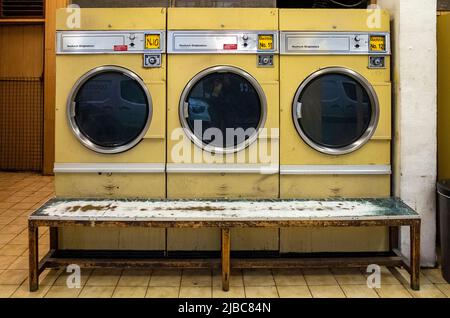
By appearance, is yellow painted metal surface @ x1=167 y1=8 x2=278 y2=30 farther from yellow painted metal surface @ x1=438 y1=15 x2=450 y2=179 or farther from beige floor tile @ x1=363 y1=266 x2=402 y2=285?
beige floor tile @ x1=363 y1=266 x2=402 y2=285

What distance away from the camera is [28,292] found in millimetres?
3082

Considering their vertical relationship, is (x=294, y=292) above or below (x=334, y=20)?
below

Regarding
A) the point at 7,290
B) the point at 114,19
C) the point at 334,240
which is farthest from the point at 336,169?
the point at 7,290

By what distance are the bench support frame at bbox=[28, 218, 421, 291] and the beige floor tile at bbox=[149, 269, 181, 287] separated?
0.14 m

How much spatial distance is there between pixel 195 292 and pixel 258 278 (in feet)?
1.65

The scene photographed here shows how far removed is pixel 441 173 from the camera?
379 centimetres

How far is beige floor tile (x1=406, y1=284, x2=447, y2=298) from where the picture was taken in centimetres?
307

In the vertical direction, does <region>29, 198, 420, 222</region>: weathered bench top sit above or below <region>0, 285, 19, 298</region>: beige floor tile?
above

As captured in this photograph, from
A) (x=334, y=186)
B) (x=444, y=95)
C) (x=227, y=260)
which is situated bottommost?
(x=227, y=260)

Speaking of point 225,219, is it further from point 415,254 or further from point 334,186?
point 415,254

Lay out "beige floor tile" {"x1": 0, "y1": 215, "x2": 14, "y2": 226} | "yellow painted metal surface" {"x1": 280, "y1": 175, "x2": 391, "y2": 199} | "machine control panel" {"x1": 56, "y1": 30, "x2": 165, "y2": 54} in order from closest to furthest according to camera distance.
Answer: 1. "machine control panel" {"x1": 56, "y1": 30, "x2": 165, "y2": 54}
2. "yellow painted metal surface" {"x1": 280, "y1": 175, "x2": 391, "y2": 199}
3. "beige floor tile" {"x1": 0, "y1": 215, "x2": 14, "y2": 226}

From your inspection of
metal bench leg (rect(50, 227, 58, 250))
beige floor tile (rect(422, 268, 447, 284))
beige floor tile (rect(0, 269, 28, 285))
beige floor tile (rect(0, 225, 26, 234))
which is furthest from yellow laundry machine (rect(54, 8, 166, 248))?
beige floor tile (rect(422, 268, 447, 284))
